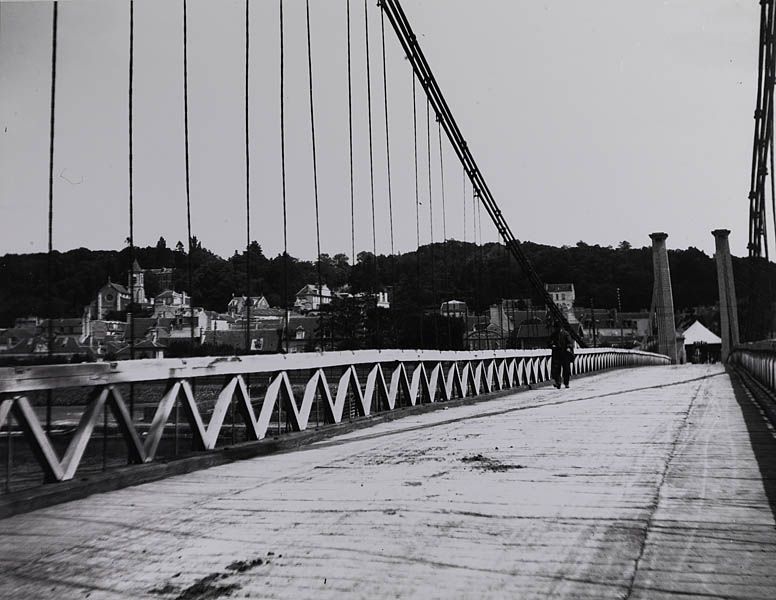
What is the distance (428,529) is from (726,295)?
224 ft

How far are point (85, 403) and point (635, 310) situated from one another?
132755 millimetres

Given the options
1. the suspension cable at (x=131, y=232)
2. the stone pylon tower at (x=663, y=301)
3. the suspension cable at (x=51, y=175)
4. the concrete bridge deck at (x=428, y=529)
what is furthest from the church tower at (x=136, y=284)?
the stone pylon tower at (x=663, y=301)

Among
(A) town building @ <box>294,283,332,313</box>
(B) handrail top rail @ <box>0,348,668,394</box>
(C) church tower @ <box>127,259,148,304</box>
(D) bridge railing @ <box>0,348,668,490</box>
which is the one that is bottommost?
(D) bridge railing @ <box>0,348,668,490</box>

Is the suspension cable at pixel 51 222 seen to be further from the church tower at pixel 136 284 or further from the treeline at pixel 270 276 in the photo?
the church tower at pixel 136 284

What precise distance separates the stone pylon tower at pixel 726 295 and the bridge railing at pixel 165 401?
5659 centimetres

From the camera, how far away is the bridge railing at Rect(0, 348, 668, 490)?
14.0ft

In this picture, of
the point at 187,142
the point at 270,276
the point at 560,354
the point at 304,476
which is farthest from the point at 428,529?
the point at 560,354

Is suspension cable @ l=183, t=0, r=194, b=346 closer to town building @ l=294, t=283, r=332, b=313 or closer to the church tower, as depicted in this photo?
the church tower

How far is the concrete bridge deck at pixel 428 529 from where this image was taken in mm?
2662

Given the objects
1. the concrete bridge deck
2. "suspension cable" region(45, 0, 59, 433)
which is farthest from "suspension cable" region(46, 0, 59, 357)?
the concrete bridge deck

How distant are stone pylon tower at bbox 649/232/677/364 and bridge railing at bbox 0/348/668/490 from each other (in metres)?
56.9

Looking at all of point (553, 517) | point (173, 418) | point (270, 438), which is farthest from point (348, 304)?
point (553, 517)

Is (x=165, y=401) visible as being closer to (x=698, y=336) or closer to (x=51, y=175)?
(x=51, y=175)

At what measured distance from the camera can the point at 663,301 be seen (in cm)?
6378
